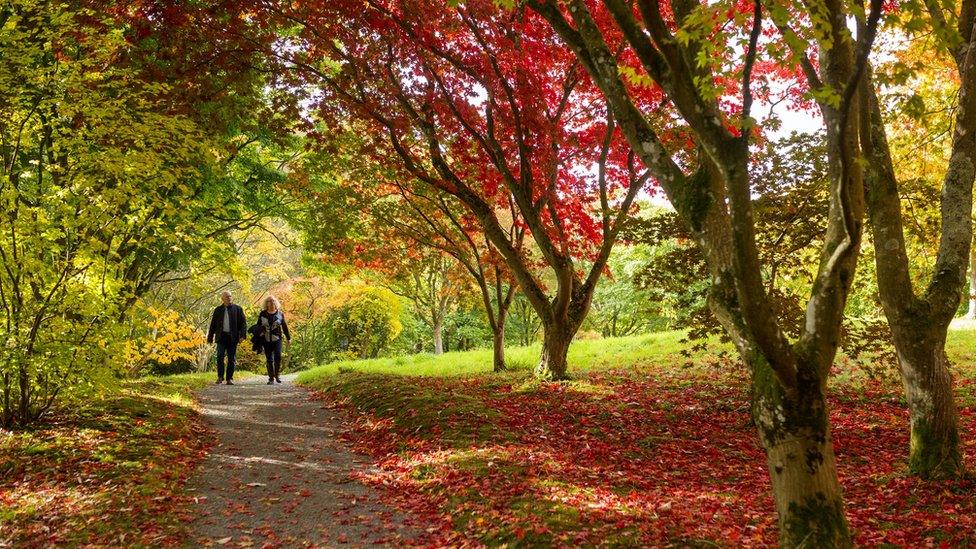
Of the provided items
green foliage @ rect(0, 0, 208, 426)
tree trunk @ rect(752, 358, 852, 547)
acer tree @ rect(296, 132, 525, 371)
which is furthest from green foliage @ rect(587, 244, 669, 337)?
tree trunk @ rect(752, 358, 852, 547)

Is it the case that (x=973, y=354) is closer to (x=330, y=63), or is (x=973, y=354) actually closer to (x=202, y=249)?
(x=330, y=63)

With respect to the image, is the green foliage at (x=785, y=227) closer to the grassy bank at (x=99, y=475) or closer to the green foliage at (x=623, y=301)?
the grassy bank at (x=99, y=475)

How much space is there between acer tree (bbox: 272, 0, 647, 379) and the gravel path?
442cm

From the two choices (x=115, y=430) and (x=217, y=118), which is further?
(x=217, y=118)

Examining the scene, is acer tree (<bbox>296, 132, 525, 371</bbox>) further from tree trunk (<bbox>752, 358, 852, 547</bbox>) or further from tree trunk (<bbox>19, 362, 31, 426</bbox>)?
A: tree trunk (<bbox>752, 358, 852, 547</bbox>)

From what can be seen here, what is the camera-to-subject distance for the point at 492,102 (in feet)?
32.3

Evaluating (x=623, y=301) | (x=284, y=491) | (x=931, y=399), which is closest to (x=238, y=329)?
(x=284, y=491)

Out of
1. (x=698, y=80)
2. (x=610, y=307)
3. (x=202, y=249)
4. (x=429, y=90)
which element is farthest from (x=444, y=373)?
(x=610, y=307)

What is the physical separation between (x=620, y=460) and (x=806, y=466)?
10.1 ft

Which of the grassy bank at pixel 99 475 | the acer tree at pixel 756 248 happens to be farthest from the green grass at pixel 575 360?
the acer tree at pixel 756 248

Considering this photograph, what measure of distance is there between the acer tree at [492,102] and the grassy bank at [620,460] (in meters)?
2.23

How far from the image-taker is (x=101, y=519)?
4.42m

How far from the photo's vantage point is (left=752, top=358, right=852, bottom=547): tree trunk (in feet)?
10.7

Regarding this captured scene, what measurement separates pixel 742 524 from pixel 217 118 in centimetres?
935
